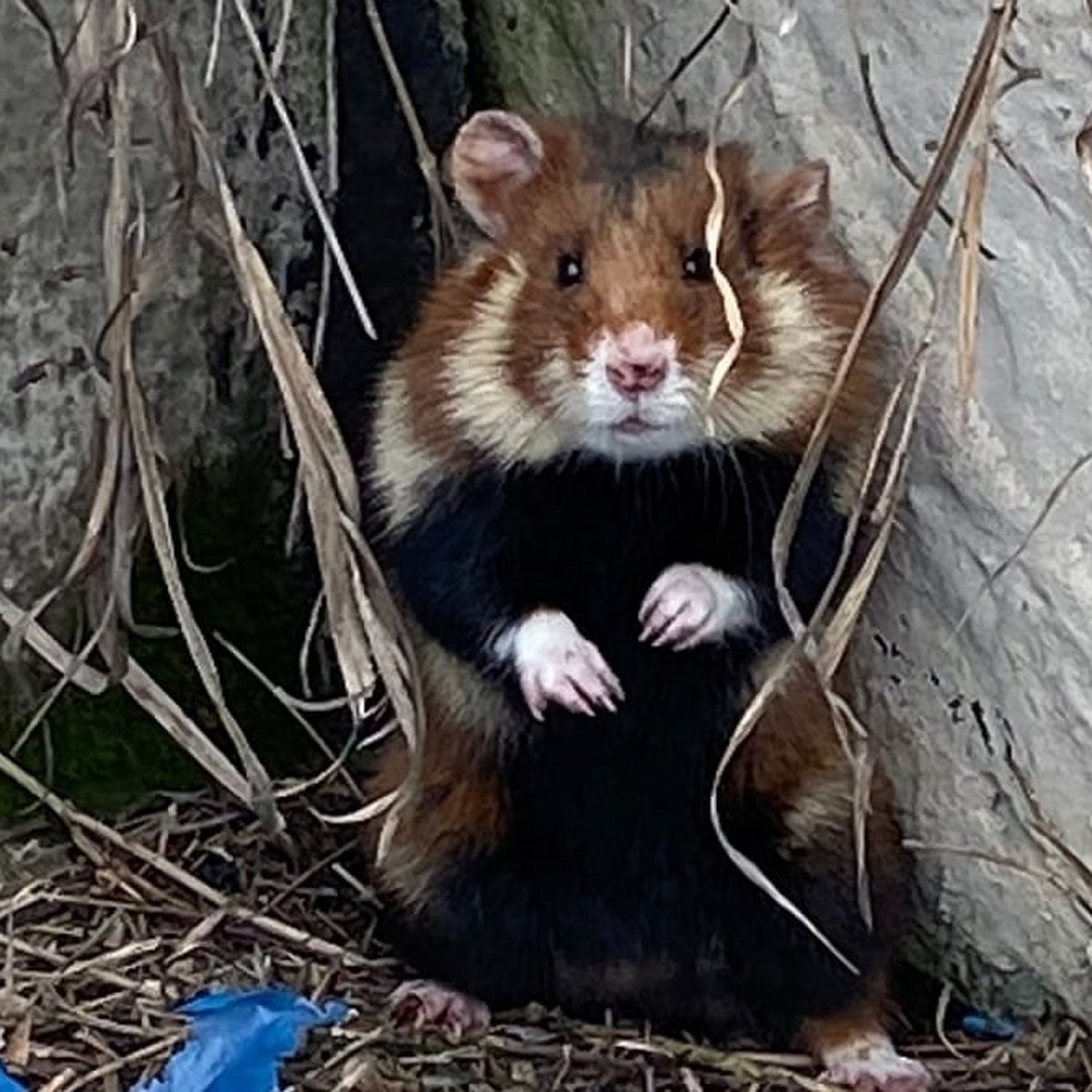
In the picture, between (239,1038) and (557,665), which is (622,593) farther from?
(239,1038)

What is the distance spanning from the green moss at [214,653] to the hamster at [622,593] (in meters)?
0.32

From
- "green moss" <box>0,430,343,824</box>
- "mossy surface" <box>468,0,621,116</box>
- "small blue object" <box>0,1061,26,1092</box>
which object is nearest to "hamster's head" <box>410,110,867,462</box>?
"mossy surface" <box>468,0,621,116</box>

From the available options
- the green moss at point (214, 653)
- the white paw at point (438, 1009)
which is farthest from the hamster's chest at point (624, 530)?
the green moss at point (214, 653)

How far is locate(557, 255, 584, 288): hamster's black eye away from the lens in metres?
2.88

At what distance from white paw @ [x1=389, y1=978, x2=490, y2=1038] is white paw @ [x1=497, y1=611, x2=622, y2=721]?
0.36m

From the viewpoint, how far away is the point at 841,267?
9.73 feet

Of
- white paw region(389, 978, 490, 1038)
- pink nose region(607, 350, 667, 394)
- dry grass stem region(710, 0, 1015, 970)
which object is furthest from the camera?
white paw region(389, 978, 490, 1038)

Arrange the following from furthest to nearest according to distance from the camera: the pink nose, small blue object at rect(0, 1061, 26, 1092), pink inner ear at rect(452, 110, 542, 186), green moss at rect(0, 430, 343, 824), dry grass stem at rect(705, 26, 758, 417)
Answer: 1. green moss at rect(0, 430, 343, 824)
2. pink inner ear at rect(452, 110, 542, 186)
3. small blue object at rect(0, 1061, 26, 1092)
4. the pink nose
5. dry grass stem at rect(705, 26, 758, 417)

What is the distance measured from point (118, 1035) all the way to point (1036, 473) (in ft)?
3.35

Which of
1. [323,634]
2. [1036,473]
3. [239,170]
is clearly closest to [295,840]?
[323,634]

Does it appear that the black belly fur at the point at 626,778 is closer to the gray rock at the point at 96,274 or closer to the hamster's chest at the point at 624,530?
the hamster's chest at the point at 624,530

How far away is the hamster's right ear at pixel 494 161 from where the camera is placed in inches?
117

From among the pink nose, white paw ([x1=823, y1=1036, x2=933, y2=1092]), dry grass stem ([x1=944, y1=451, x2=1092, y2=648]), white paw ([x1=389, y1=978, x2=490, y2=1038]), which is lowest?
white paw ([x1=389, y1=978, x2=490, y2=1038])

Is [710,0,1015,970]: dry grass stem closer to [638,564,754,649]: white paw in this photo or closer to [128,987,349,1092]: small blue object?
[638,564,754,649]: white paw
